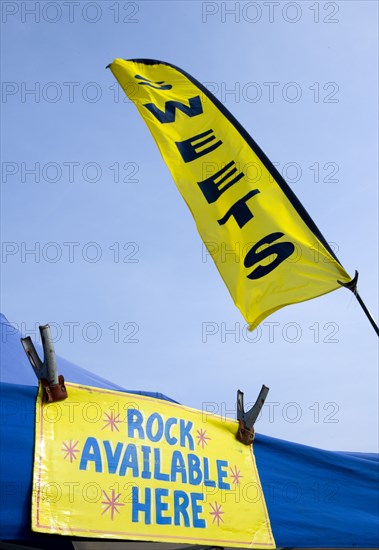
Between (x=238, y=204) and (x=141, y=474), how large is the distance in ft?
5.95

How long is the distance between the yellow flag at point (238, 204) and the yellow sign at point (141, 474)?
83 cm

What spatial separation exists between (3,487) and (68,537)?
0.41 metres

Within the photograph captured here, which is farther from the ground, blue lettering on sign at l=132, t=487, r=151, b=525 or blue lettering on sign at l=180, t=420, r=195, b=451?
blue lettering on sign at l=180, t=420, r=195, b=451

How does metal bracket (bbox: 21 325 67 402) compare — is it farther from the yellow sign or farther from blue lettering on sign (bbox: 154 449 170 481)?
blue lettering on sign (bbox: 154 449 170 481)

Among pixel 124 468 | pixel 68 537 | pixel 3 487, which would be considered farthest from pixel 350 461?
pixel 3 487

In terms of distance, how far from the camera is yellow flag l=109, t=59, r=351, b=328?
12.9 feet

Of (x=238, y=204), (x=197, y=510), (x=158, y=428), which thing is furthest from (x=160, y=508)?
(x=238, y=204)

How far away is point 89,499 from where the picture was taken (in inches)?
135

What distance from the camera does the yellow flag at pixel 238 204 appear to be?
12.9ft

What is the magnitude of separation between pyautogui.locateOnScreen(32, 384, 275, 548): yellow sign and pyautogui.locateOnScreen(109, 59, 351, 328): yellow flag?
0.83m

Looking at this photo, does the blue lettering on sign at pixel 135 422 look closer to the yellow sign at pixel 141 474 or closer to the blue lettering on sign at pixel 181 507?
the yellow sign at pixel 141 474

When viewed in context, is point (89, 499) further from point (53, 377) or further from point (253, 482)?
A: point (253, 482)

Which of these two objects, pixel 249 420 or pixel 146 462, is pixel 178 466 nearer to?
pixel 146 462

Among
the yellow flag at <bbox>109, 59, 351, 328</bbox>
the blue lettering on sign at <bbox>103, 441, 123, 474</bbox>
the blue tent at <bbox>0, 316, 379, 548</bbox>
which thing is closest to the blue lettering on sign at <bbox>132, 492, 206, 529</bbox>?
the blue lettering on sign at <bbox>103, 441, 123, 474</bbox>
